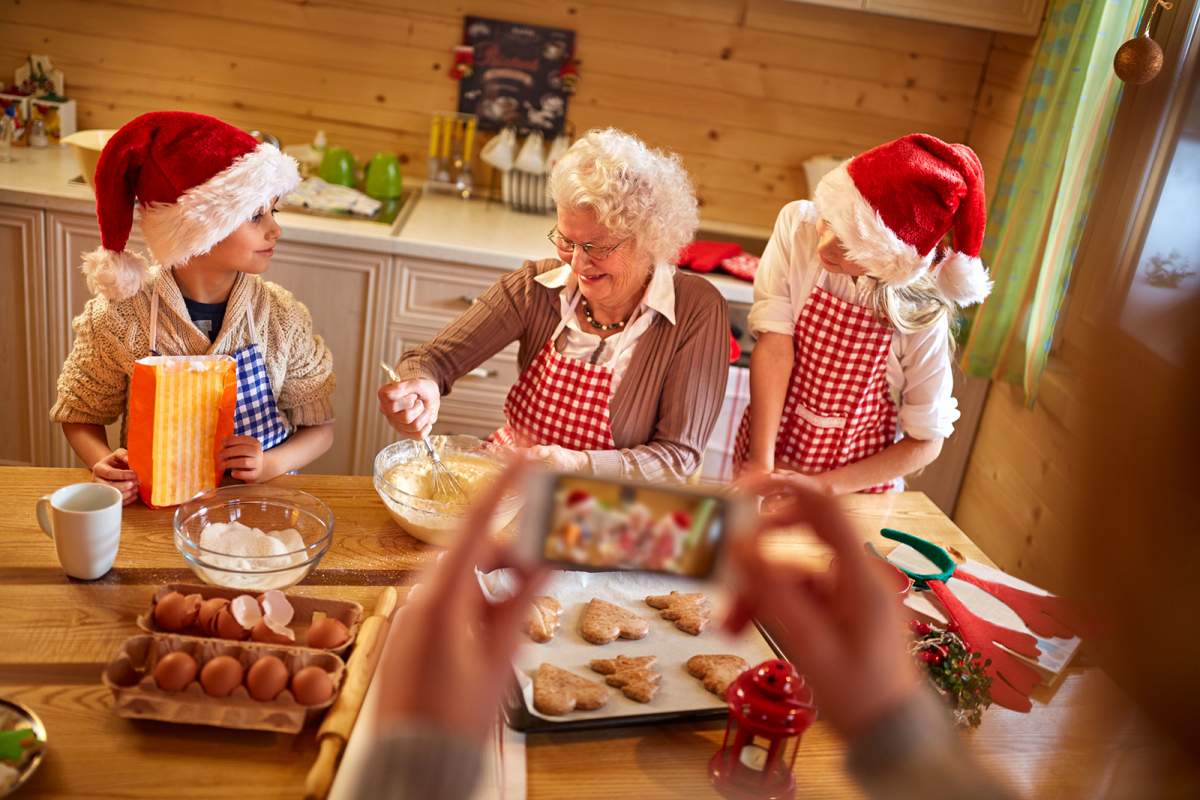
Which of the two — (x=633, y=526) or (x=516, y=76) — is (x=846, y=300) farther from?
(x=516, y=76)

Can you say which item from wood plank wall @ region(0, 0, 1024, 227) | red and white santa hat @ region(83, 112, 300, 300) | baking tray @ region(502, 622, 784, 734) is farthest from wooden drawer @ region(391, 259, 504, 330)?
baking tray @ region(502, 622, 784, 734)

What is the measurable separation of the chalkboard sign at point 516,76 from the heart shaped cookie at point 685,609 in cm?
206

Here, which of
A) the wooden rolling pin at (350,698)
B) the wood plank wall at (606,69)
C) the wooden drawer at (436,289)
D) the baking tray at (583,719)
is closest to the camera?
the wooden rolling pin at (350,698)

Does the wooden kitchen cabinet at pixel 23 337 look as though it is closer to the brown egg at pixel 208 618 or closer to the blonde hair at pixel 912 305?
the brown egg at pixel 208 618

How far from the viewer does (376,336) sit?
8.45 feet

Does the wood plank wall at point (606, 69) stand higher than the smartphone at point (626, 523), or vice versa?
the wood plank wall at point (606, 69)

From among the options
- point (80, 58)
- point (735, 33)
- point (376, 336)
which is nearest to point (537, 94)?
point (735, 33)

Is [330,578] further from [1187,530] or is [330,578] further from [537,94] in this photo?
[537,94]

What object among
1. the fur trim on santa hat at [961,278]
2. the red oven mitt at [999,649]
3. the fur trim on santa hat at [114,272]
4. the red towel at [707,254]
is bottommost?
the red oven mitt at [999,649]

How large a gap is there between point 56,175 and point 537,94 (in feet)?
4.43

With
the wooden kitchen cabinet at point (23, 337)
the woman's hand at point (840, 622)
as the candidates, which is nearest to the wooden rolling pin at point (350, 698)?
the woman's hand at point (840, 622)

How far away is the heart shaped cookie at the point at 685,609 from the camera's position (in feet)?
3.92

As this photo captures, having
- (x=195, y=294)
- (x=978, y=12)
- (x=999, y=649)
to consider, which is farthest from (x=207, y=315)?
(x=978, y=12)

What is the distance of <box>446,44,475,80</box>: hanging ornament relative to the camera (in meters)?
2.85
